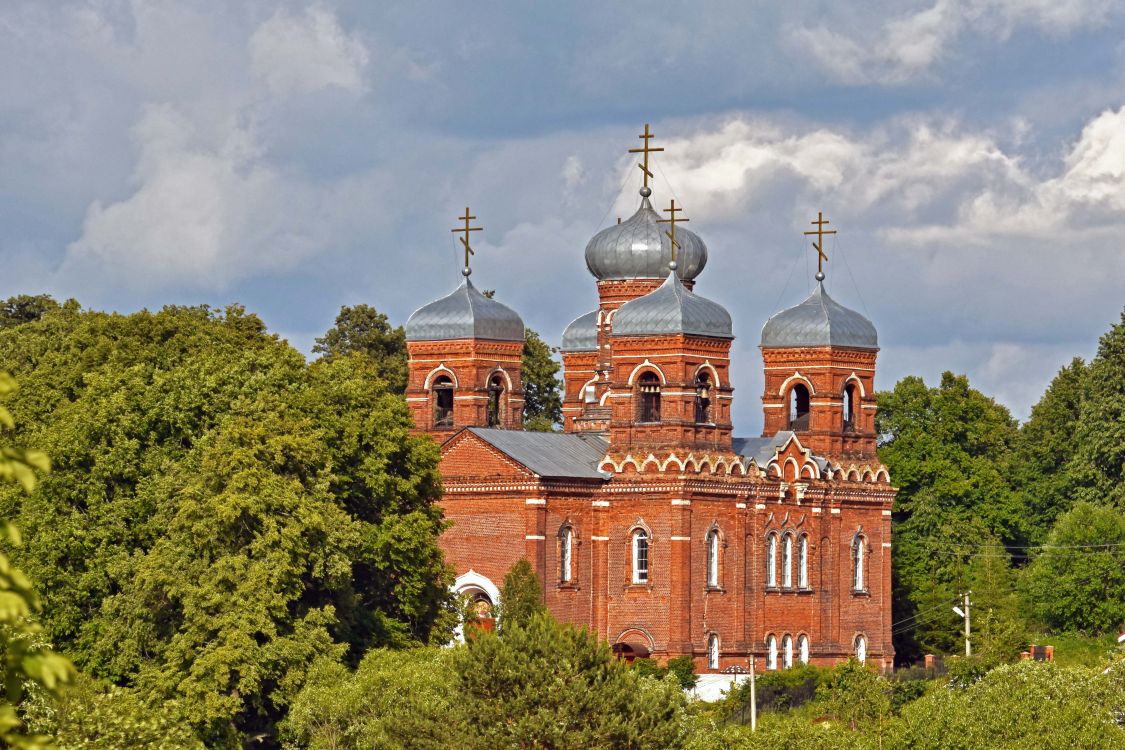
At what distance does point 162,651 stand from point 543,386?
45531 mm

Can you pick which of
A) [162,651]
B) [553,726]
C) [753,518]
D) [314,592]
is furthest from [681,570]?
[553,726]

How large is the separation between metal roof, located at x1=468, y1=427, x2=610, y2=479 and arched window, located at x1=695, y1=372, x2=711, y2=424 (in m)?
2.86

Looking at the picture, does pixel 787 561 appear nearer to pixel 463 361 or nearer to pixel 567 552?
pixel 567 552

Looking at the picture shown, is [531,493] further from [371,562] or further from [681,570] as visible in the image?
[371,562]

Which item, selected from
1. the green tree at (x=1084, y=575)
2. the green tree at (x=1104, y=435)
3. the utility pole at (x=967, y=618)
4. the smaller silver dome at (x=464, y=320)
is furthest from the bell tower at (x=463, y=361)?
the green tree at (x=1104, y=435)

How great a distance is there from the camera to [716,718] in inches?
1780

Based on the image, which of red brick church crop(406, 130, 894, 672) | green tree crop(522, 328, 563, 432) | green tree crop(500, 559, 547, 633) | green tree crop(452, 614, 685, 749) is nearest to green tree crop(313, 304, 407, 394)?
green tree crop(522, 328, 563, 432)

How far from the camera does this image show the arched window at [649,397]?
2259 inches

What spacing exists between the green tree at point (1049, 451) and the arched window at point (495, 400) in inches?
929

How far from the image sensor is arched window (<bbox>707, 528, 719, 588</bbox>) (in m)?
58.0

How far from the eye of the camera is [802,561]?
63000 mm

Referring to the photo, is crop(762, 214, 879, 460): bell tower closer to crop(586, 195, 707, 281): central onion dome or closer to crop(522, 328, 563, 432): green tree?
crop(586, 195, 707, 281): central onion dome

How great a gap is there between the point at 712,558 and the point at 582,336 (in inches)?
470

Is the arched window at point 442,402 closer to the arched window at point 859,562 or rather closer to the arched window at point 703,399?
the arched window at point 703,399
